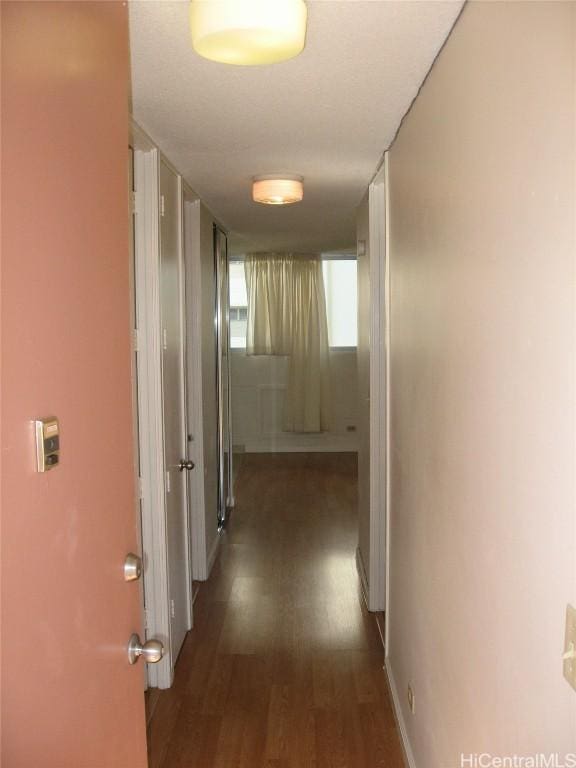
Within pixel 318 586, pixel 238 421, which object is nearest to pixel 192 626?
pixel 318 586

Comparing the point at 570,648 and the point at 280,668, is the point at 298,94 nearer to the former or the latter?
the point at 570,648

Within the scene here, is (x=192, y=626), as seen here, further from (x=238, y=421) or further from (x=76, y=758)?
(x=238, y=421)

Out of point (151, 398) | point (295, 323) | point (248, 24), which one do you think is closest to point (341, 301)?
point (295, 323)

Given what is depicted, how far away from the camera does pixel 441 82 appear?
1893mm

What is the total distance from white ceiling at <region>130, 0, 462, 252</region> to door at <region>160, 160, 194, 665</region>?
0.82 ft

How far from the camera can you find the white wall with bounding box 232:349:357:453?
8438 millimetres

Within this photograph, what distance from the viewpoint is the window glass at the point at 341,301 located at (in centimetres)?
847

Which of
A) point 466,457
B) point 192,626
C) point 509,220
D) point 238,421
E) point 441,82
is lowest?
point 192,626

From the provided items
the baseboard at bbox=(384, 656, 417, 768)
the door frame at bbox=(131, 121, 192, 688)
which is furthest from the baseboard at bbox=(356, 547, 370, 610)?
the door frame at bbox=(131, 121, 192, 688)

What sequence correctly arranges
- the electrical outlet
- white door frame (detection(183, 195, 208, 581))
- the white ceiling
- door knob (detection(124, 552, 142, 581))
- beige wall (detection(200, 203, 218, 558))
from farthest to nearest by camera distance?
beige wall (detection(200, 203, 218, 558)) → white door frame (detection(183, 195, 208, 581)) → the electrical outlet → the white ceiling → door knob (detection(124, 552, 142, 581))

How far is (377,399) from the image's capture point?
3732 mm

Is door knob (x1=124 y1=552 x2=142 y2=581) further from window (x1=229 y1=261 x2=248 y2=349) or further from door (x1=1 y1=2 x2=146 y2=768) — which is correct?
window (x1=229 y1=261 x2=248 y2=349)

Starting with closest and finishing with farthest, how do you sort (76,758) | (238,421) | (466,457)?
(76,758), (466,457), (238,421)

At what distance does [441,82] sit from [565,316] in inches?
45.2
